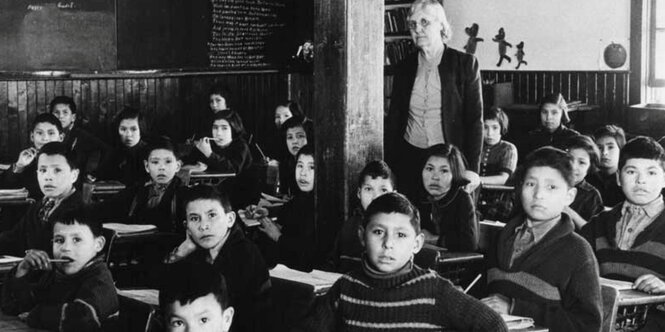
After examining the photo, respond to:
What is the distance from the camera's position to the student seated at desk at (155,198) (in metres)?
4.83

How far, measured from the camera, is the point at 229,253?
3.35 m

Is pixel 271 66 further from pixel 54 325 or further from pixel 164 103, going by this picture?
pixel 54 325

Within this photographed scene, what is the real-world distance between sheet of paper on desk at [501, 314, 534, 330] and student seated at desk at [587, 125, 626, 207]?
A: 8.78ft

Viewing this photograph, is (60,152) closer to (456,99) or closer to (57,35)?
(456,99)

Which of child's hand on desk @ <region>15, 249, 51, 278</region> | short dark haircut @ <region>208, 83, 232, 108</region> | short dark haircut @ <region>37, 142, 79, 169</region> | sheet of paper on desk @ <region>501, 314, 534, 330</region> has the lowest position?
sheet of paper on desk @ <region>501, 314, 534, 330</region>

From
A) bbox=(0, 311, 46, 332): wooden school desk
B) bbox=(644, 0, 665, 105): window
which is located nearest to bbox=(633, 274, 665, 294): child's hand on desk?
bbox=(0, 311, 46, 332): wooden school desk

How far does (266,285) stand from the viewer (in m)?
3.19

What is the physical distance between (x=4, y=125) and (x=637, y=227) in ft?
17.8

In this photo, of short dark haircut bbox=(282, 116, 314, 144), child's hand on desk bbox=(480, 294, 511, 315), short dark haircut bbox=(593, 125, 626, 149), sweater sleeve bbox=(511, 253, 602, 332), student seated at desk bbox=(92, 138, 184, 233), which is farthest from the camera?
short dark haircut bbox=(282, 116, 314, 144)

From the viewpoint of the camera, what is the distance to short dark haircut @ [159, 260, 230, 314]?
8.29ft

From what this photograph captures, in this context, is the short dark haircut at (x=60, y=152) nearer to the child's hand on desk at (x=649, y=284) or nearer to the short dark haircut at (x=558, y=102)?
the child's hand on desk at (x=649, y=284)

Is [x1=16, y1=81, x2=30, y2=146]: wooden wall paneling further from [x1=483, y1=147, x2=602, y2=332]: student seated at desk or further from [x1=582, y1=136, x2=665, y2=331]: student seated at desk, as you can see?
[x1=483, y1=147, x2=602, y2=332]: student seated at desk

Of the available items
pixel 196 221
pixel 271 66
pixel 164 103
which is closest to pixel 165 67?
pixel 164 103

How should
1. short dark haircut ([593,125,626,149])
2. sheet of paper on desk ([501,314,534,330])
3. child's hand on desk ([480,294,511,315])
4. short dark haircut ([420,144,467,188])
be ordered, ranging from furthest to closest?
short dark haircut ([593,125,626,149])
short dark haircut ([420,144,467,188])
child's hand on desk ([480,294,511,315])
sheet of paper on desk ([501,314,534,330])
